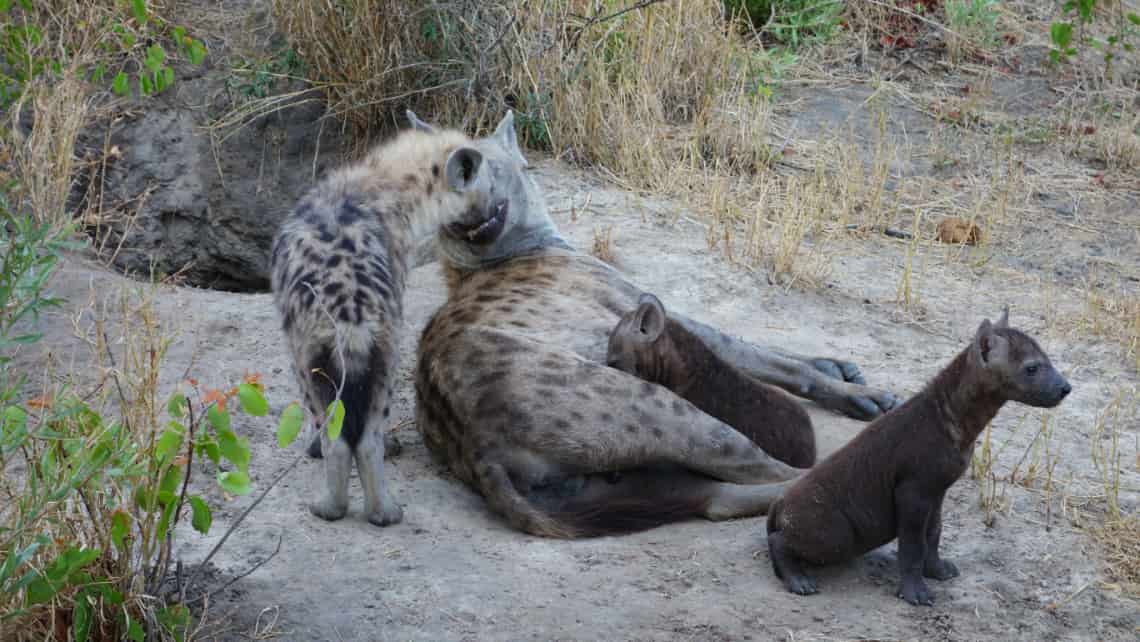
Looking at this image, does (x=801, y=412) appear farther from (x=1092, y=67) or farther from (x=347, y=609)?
(x=1092, y=67)

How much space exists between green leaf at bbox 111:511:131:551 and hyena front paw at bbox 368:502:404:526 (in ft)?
3.54

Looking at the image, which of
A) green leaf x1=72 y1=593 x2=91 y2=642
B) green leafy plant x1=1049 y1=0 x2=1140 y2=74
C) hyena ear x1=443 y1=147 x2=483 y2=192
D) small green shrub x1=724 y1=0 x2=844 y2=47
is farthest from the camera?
small green shrub x1=724 y1=0 x2=844 y2=47

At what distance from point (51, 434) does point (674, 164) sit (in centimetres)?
468

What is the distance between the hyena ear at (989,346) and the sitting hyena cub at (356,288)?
5.50 feet

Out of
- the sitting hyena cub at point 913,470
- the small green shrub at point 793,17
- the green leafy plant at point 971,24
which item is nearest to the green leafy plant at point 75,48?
the sitting hyena cub at point 913,470

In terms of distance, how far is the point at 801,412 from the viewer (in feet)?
15.2

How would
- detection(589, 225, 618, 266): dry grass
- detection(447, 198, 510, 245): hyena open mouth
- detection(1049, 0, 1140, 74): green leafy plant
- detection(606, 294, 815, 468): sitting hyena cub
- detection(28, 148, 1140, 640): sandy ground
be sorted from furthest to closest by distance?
detection(589, 225, 618, 266): dry grass, detection(447, 198, 510, 245): hyena open mouth, detection(1049, 0, 1140, 74): green leafy plant, detection(606, 294, 815, 468): sitting hyena cub, detection(28, 148, 1140, 640): sandy ground

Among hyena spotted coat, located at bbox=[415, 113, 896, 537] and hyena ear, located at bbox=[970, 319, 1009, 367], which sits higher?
hyena ear, located at bbox=[970, 319, 1009, 367]

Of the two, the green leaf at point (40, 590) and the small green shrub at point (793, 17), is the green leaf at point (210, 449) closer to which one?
the green leaf at point (40, 590)

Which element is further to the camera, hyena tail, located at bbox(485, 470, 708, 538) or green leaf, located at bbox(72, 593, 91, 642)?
hyena tail, located at bbox(485, 470, 708, 538)

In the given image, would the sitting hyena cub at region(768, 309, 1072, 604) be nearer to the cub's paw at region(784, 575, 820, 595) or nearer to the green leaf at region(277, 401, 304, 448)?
the cub's paw at region(784, 575, 820, 595)

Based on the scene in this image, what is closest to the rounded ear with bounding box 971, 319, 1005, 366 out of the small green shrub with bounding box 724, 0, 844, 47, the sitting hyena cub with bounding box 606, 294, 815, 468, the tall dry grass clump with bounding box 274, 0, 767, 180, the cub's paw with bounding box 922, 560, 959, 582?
the cub's paw with bounding box 922, 560, 959, 582

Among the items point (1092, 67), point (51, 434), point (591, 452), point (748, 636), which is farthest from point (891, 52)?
point (51, 434)

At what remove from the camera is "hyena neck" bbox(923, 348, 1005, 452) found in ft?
11.8
